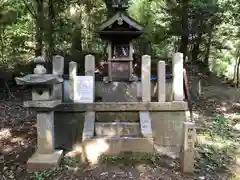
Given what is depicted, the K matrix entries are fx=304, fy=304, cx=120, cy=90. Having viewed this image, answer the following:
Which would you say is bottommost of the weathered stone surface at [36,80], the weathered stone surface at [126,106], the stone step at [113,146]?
the stone step at [113,146]

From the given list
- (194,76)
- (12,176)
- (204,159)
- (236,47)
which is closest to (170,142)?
(204,159)

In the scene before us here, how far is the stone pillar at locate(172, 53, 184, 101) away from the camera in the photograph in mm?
6695

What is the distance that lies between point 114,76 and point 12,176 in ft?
11.4

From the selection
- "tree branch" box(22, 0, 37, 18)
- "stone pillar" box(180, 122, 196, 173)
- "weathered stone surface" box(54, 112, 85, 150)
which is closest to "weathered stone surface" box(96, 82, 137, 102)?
"weathered stone surface" box(54, 112, 85, 150)

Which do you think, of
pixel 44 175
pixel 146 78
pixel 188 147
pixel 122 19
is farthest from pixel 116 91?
pixel 44 175

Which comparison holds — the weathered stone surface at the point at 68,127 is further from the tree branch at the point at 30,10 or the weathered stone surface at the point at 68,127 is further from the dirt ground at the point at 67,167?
the tree branch at the point at 30,10

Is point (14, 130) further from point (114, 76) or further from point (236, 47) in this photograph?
point (236, 47)

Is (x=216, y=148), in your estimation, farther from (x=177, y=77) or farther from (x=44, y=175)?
(x=44, y=175)

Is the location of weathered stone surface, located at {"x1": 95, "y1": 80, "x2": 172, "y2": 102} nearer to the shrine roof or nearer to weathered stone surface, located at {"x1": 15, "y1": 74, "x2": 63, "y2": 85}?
the shrine roof

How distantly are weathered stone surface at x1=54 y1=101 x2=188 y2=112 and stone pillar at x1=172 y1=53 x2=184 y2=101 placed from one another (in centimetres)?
18

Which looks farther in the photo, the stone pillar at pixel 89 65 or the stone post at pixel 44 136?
the stone pillar at pixel 89 65

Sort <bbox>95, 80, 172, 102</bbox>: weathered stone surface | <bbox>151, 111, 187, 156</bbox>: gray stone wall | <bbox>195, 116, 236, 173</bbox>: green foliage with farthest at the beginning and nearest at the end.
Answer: <bbox>95, 80, 172, 102</bbox>: weathered stone surface
<bbox>151, 111, 187, 156</bbox>: gray stone wall
<bbox>195, 116, 236, 173</bbox>: green foliage

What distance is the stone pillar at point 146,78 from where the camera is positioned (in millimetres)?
6711

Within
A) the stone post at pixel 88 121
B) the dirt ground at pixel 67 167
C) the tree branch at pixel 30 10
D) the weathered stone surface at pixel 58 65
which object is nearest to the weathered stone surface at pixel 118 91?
the stone post at pixel 88 121
